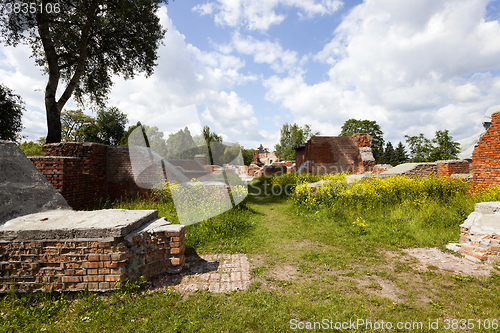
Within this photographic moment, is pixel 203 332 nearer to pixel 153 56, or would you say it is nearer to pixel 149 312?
pixel 149 312

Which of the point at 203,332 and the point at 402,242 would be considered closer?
the point at 203,332

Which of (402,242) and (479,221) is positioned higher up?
(479,221)

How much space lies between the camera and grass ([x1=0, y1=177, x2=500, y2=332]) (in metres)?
2.20

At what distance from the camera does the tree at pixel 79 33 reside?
830 cm

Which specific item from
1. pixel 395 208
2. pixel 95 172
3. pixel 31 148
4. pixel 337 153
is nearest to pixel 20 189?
pixel 95 172

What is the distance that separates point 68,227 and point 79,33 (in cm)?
1185

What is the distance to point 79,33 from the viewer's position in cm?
994

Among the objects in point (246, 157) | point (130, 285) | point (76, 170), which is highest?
point (246, 157)

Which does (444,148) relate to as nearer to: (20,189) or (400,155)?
(400,155)

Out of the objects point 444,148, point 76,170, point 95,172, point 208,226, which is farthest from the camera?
point 444,148

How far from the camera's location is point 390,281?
3.02 meters

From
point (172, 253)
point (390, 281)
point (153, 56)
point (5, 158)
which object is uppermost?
point (153, 56)

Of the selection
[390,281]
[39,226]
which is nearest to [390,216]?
[390,281]

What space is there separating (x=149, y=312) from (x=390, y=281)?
3.26 metres
